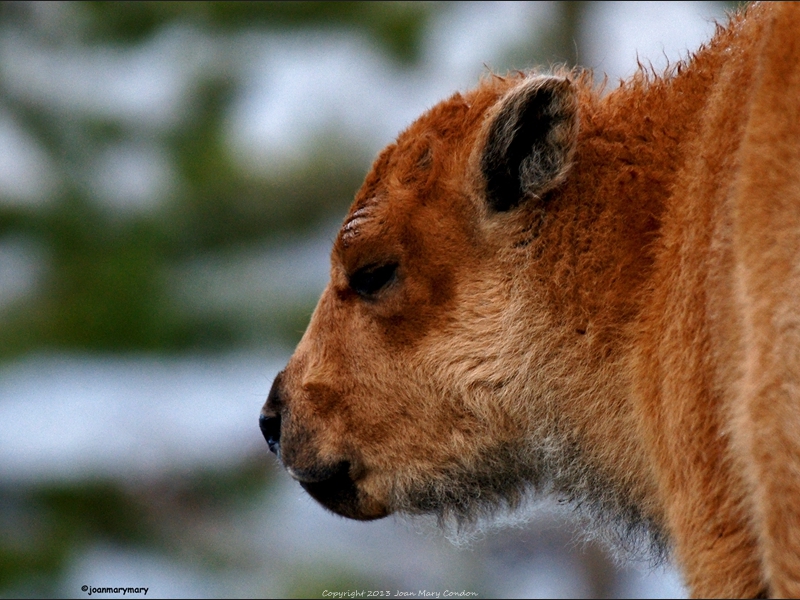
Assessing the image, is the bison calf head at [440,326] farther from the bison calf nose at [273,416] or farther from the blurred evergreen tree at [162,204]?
the blurred evergreen tree at [162,204]

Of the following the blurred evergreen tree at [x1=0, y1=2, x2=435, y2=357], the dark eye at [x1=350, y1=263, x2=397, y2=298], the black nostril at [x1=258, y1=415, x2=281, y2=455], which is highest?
the blurred evergreen tree at [x1=0, y1=2, x2=435, y2=357]

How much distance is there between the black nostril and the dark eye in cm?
80

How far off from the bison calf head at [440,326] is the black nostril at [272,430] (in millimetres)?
64

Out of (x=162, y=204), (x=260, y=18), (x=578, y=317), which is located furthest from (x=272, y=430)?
(x=260, y=18)

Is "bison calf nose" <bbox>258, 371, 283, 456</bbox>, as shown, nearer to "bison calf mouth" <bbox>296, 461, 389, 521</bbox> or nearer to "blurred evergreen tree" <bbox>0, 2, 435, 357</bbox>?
"bison calf mouth" <bbox>296, 461, 389, 521</bbox>

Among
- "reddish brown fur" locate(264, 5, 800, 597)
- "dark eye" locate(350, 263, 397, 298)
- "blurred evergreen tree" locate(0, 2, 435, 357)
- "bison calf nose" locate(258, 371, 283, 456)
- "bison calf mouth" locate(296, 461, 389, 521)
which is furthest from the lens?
"blurred evergreen tree" locate(0, 2, 435, 357)

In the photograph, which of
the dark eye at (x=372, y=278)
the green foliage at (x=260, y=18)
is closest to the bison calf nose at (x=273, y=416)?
the dark eye at (x=372, y=278)

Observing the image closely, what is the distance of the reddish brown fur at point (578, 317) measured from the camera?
3.45 m

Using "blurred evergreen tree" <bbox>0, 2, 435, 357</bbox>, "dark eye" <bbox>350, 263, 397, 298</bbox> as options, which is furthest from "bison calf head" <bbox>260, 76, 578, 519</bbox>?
"blurred evergreen tree" <bbox>0, 2, 435, 357</bbox>

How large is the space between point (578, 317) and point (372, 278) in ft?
3.28

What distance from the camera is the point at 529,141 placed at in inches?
172

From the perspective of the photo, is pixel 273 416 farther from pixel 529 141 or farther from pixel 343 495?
pixel 529 141

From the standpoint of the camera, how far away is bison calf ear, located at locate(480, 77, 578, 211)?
4.25m

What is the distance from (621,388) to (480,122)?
140 centimetres
